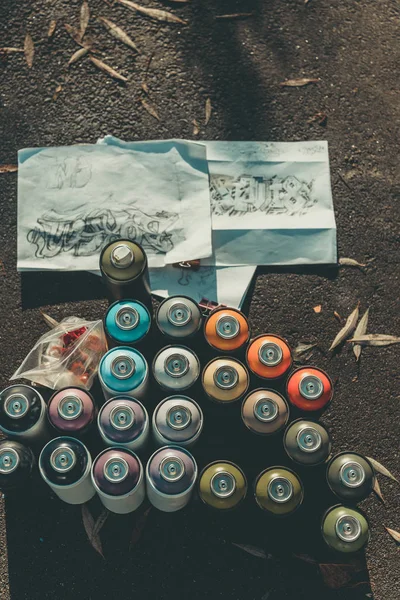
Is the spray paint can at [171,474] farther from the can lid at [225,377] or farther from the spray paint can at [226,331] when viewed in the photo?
the spray paint can at [226,331]

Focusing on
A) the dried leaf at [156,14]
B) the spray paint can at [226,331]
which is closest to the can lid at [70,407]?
the spray paint can at [226,331]

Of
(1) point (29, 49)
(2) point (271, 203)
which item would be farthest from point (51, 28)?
(2) point (271, 203)

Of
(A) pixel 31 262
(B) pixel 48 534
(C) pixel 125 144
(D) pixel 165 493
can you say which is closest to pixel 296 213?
(C) pixel 125 144

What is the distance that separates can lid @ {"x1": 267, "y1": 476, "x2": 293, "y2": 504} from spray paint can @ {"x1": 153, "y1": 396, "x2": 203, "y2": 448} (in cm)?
28

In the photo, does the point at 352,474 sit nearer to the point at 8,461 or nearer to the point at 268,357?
the point at 268,357

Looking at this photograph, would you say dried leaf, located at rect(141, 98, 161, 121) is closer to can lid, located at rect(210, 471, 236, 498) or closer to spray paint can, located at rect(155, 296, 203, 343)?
spray paint can, located at rect(155, 296, 203, 343)

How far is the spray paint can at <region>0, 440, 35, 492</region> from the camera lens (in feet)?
6.46

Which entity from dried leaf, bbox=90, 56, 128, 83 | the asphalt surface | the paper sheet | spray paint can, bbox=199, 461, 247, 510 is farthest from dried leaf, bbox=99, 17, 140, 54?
spray paint can, bbox=199, 461, 247, 510

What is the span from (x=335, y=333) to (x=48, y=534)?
1.27 meters

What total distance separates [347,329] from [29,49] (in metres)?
1.70

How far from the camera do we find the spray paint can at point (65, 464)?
6.31 ft

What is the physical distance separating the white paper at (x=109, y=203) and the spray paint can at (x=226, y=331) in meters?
Answer: 0.42

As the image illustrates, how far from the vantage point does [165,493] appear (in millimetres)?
1923

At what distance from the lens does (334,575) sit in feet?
7.22
